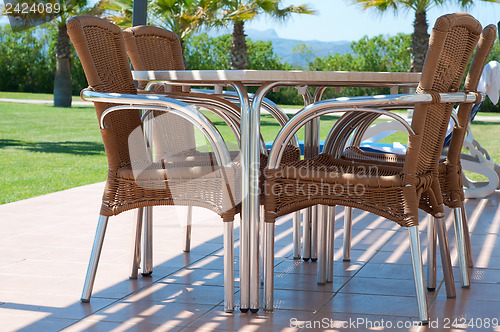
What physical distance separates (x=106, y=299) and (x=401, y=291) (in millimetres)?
1060

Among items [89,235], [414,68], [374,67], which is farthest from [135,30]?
[374,67]

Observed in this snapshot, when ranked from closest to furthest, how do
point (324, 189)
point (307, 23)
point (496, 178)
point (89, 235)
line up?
1. point (324, 189)
2. point (89, 235)
3. point (496, 178)
4. point (307, 23)

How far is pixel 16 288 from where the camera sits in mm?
2422

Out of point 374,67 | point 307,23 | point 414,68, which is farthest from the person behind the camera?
point 307,23

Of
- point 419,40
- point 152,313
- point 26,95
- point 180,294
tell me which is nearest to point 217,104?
point 180,294

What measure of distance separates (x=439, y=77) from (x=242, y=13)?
1124 centimetres

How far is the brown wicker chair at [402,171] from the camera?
6.65 ft

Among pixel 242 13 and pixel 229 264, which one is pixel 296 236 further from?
pixel 242 13

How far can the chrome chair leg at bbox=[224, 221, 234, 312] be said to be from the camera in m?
2.14

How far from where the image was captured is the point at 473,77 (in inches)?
94.4

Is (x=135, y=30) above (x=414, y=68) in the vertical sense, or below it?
above

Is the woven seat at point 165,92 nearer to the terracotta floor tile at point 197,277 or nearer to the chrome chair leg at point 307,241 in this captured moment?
the chrome chair leg at point 307,241

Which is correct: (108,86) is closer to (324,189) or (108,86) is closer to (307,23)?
(324,189)

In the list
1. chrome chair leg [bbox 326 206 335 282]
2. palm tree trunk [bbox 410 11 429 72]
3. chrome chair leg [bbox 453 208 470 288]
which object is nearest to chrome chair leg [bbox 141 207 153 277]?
chrome chair leg [bbox 326 206 335 282]
